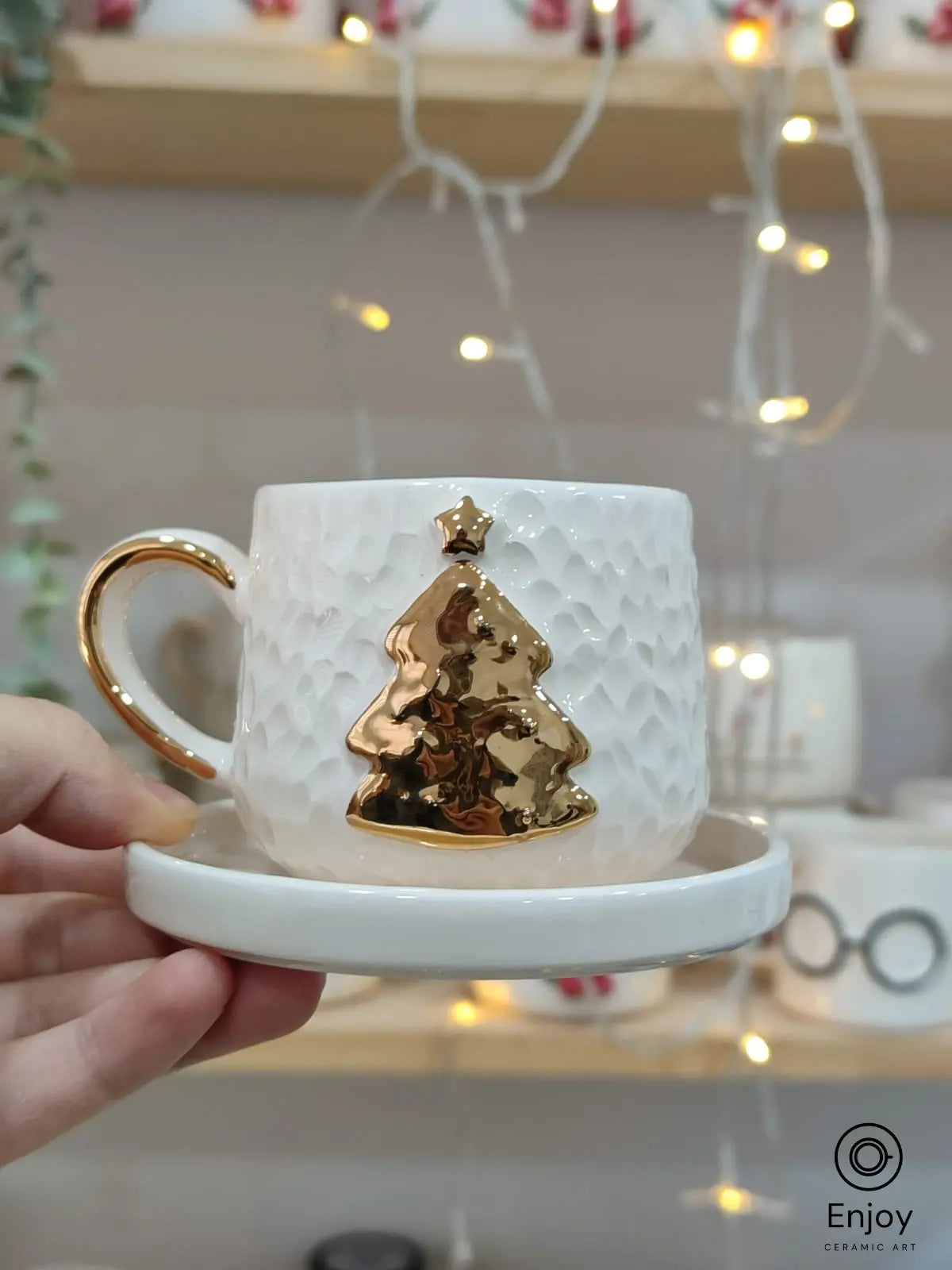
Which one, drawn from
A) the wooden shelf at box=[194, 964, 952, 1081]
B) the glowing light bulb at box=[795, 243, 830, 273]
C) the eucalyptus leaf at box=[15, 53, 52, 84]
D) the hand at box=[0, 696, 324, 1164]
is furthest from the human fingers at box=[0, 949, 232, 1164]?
the glowing light bulb at box=[795, 243, 830, 273]

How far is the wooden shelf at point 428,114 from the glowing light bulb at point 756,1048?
0.46 m

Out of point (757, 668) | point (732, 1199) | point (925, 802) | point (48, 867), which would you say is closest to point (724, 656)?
point (757, 668)

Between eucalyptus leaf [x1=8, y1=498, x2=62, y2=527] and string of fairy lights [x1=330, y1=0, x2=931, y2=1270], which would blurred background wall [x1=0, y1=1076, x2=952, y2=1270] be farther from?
eucalyptus leaf [x1=8, y1=498, x2=62, y2=527]

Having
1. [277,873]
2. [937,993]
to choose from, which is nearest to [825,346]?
[937,993]

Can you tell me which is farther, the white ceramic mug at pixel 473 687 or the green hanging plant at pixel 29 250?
the green hanging plant at pixel 29 250

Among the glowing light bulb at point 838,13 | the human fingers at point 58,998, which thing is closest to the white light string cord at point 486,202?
the glowing light bulb at point 838,13

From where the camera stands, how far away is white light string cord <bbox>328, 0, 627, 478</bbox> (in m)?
0.52

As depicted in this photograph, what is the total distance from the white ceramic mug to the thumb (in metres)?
0.06

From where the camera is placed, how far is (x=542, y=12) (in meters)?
0.54

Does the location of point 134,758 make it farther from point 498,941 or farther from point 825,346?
point 825,346

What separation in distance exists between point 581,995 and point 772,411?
359mm

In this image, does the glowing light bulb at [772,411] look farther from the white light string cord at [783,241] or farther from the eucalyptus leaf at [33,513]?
the eucalyptus leaf at [33,513]

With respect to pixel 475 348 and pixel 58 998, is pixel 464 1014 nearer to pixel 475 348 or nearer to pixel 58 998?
pixel 58 998

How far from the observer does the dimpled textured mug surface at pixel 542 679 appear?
308 millimetres
